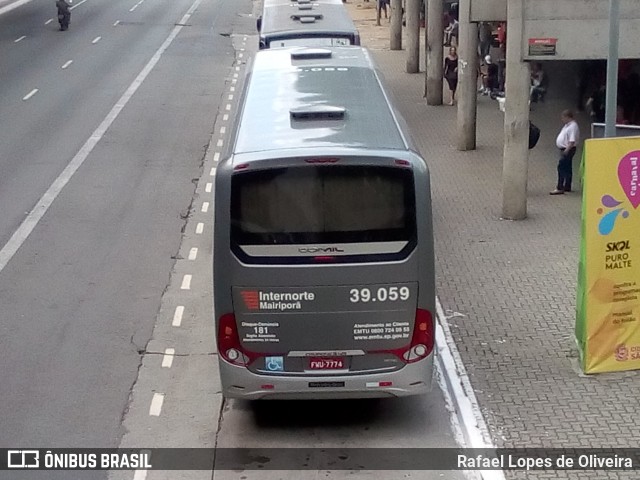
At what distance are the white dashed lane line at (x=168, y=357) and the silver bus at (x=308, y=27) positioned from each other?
10437 millimetres

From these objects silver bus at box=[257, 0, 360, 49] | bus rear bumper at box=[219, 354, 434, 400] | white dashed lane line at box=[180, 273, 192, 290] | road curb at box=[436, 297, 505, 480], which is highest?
silver bus at box=[257, 0, 360, 49]

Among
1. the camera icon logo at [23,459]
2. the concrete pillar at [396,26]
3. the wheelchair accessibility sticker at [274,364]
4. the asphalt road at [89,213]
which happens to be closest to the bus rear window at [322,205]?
the wheelchair accessibility sticker at [274,364]

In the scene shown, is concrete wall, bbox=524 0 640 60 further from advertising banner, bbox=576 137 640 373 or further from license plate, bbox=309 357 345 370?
license plate, bbox=309 357 345 370

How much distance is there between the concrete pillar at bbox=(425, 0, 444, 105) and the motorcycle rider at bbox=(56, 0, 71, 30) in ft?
68.0

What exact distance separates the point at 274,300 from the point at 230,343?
696mm

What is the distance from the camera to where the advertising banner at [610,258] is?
12344mm

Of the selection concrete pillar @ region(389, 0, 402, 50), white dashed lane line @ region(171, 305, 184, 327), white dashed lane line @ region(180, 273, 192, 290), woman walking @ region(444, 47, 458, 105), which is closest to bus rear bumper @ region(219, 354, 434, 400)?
white dashed lane line @ region(171, 305, 184, 327)

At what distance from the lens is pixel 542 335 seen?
1441cm

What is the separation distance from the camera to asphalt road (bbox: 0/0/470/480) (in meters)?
11.9

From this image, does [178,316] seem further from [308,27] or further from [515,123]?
[308,27]

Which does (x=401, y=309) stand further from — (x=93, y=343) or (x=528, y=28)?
(x=528, y=28)

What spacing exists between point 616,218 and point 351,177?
3.48 metres

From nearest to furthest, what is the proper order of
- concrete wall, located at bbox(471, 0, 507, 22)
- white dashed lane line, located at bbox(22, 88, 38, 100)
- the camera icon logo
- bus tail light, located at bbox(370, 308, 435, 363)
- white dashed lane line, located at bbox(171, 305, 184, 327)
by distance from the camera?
the camera icon logo
bus tail light, located at bbox(370, 308, 435, 363)
white dashed lane line, located at bbox(171, 305, 184, 327)
concrete wall, located at bbox(471, 0, 507, 22)
white dashed lane line, located at bbox(22, 88, 38, 100)

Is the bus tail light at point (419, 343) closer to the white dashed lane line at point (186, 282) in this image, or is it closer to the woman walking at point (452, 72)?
the white dashed lane line at point (186, 282)
